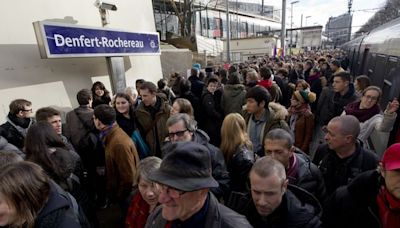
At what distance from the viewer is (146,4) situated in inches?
338

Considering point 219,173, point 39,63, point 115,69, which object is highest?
point 39,63

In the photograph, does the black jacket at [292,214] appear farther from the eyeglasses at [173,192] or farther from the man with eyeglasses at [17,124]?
the man with eyeglasses at [17,124]

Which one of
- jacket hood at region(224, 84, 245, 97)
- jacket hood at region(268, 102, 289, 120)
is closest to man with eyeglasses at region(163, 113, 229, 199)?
jacket hood at region(268, 102, 289, 120)

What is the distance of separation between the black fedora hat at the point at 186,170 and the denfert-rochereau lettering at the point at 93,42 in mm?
4365

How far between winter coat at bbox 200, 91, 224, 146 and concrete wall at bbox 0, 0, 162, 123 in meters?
3.03

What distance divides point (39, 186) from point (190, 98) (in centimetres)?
366

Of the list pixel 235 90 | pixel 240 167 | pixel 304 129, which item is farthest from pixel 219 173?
pixel 235 90

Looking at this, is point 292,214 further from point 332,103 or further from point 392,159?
point 332,103

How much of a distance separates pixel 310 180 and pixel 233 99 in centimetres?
269

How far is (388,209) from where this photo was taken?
5.39 feet

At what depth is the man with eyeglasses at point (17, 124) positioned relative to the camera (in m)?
3.14

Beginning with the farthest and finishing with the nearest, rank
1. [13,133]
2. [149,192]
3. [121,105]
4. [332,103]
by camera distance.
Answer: [332,103], [121,105], [13,133], [149,192]

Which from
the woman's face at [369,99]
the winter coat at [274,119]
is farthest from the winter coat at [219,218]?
the woman's face at [369,99]

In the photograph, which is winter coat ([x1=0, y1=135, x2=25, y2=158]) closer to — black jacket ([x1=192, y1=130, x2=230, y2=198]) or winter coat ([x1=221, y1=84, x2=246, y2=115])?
black jacket ([x1=192, y1=130, x2=230, y2=198])
